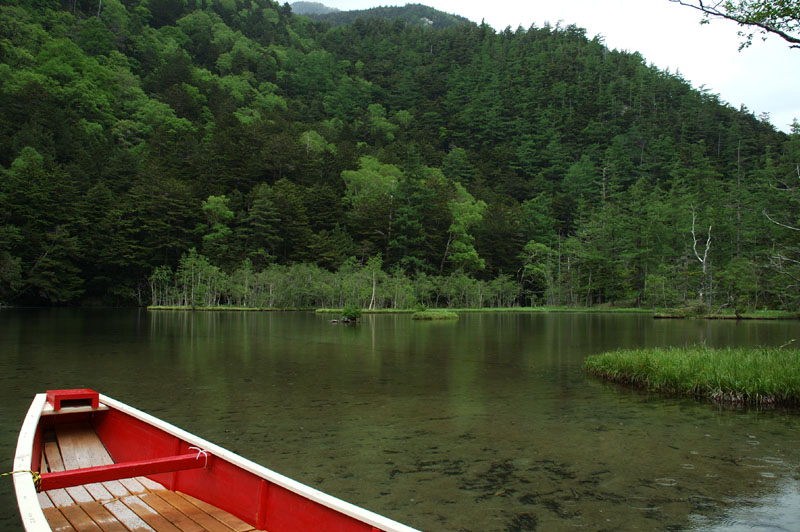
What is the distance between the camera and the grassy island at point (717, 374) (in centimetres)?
1038

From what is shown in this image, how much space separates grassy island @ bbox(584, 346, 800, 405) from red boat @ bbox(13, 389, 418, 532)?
1026cm

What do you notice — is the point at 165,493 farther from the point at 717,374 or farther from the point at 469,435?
the point at 717,374

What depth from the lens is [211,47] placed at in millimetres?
119562

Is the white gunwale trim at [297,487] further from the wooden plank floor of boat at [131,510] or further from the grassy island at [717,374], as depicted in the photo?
the grassy island at [717,374]

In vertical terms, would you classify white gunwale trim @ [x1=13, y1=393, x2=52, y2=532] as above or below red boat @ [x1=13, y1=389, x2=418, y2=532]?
above

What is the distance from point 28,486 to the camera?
3453mm

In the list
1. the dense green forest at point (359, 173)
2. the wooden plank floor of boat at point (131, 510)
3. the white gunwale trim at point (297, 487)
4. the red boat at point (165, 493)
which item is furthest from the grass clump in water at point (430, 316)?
the wooden plank floor of boat at point (131, 510)

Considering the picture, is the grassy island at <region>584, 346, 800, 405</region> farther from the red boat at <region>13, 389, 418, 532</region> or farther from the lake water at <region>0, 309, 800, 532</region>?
the red boat at <region>13, 389, 418, 532</region>

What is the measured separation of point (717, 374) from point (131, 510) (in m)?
11.0

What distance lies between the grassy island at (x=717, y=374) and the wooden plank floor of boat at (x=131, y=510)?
1041 centimetres

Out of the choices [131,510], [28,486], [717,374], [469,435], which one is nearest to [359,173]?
[717,374]

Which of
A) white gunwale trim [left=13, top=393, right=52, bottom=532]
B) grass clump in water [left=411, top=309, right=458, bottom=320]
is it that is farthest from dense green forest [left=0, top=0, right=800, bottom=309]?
white gunwale trim [left=13, top=393, right=52, bottom=532]

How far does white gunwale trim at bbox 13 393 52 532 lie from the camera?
2.81 meters

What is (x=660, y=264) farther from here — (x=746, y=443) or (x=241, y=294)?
(x=746, y=443)
